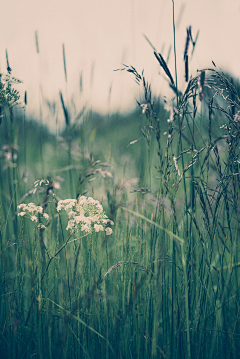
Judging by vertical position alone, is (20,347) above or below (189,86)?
below

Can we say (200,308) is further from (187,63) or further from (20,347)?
(187,63)

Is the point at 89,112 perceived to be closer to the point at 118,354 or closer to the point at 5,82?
the point at 5,82

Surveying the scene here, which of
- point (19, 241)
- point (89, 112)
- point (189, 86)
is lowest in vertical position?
point (19, 241)

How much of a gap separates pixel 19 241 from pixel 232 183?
0.80 meters

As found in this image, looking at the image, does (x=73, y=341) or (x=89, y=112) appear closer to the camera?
(x=73, y=341)

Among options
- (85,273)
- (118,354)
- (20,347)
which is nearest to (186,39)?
(85,273)

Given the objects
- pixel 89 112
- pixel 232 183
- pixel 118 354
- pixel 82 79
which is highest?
pixel 82 79

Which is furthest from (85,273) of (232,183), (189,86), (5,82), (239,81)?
(239,81)

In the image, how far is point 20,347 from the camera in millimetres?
864

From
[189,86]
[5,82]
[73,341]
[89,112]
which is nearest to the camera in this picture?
[189,86]

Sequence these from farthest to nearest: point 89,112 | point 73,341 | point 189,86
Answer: point 89,112, point 73,341, point 189,86

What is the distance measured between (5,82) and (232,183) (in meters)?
1.01

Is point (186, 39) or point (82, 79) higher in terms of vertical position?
point (82, 79)

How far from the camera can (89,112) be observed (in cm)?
119
